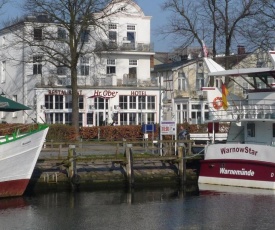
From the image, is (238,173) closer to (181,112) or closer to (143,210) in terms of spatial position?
(143,210)

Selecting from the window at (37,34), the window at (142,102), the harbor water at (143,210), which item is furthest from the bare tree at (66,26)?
the harbor water at (143,210)

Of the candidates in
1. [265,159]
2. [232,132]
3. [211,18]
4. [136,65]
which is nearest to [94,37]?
[136,65]

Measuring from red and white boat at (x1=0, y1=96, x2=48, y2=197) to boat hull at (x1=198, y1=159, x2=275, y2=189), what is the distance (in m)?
8.69

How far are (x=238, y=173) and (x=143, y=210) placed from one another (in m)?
7.57

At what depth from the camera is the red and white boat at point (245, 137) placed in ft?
112

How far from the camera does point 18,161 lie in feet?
102

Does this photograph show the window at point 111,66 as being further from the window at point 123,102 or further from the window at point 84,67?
the window at point 123,102

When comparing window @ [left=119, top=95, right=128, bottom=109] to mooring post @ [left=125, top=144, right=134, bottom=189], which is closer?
mooring post @ [left=125, top=144, right=134, bottom=189]

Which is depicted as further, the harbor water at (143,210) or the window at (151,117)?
the window at (151,117)

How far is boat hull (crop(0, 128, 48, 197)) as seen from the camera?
3055 centimetres

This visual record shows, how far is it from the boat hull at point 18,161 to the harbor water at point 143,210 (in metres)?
0.54

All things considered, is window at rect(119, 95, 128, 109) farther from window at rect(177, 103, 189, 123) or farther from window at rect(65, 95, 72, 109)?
window at rect(177, 103, 189, 123)

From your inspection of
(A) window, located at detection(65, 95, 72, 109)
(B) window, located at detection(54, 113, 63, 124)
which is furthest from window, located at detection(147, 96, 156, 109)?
(B) window, located at detection(54, 113, 63, 124)

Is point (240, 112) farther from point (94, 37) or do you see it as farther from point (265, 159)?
point (94, 37)
